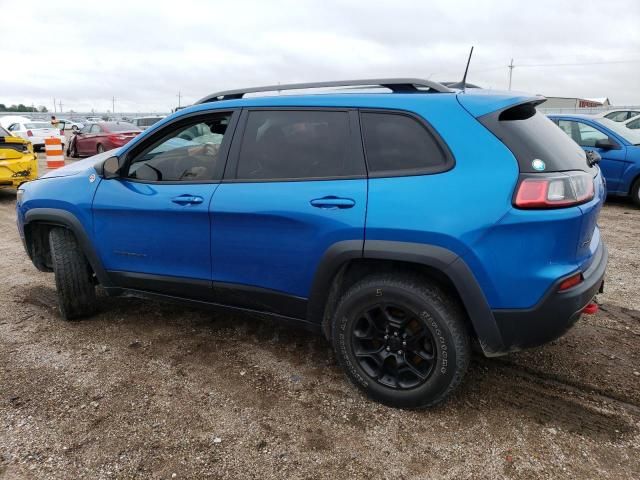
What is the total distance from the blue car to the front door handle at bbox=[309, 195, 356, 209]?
6216mm

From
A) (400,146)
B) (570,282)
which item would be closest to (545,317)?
(570,282)

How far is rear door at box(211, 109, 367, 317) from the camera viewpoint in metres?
2.63

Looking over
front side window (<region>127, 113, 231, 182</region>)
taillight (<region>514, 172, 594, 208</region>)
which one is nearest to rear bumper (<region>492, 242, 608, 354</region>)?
taillight (<region>514, 172, 594, 208</region>)

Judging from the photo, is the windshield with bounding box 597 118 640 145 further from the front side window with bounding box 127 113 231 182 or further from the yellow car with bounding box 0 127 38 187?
the yellow car with bounding box 0 127 38 187

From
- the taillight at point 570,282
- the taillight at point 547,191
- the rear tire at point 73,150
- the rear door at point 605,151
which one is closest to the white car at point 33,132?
the rear tire at point 73,150

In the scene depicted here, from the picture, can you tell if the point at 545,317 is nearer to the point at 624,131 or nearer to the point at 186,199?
the point at 186,199

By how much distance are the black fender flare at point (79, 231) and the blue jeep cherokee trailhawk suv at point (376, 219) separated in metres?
0.14

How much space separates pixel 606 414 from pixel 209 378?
7.42ft

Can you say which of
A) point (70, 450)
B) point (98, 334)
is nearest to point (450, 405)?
point (70, 450)

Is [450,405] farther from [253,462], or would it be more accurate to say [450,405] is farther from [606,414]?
[253,462]

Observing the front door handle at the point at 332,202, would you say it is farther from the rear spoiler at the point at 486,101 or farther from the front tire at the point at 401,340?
the rear spoiler at the point at 486,101

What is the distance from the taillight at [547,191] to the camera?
2.25 metres

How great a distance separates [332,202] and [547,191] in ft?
3.41

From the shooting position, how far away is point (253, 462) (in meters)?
2.35
